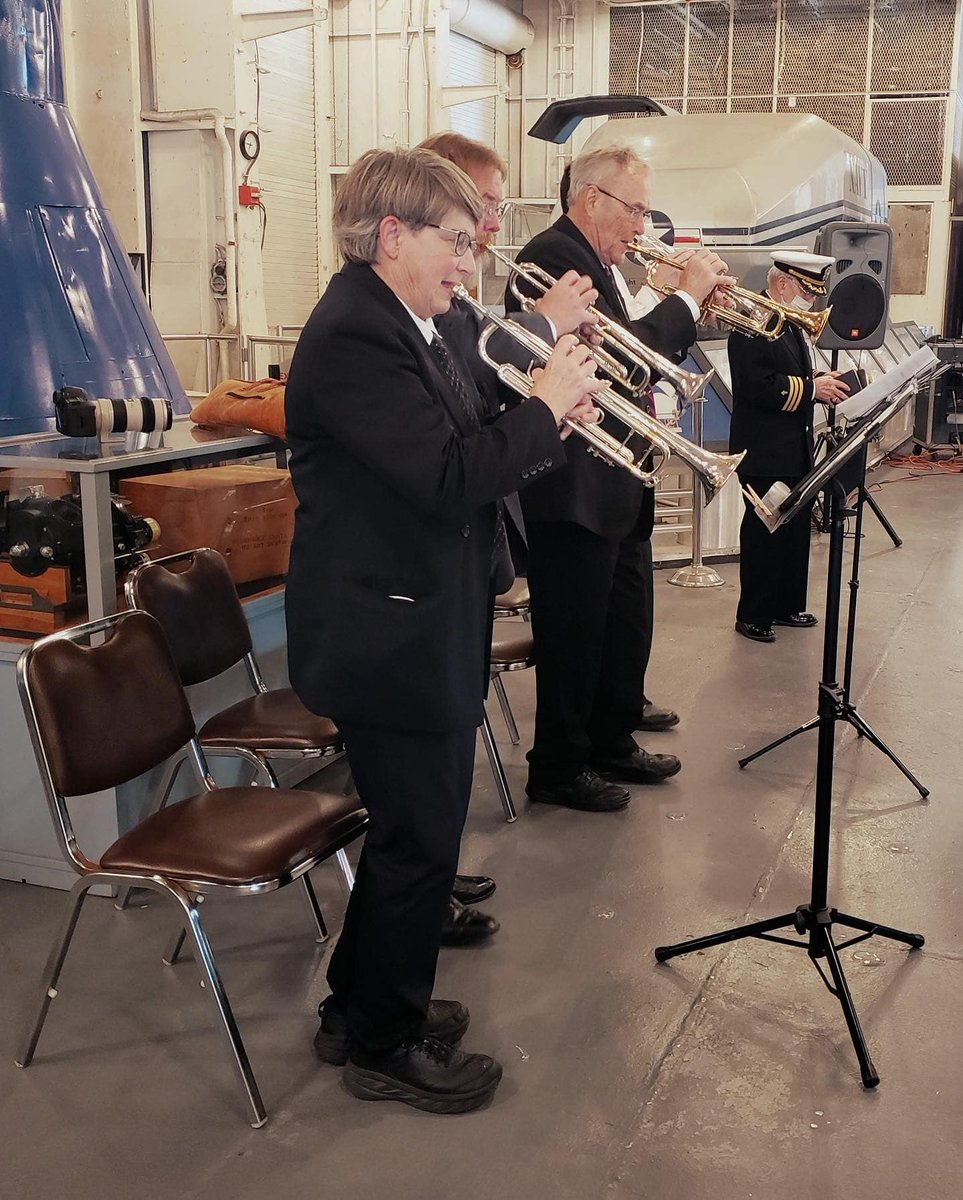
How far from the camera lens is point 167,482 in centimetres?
322

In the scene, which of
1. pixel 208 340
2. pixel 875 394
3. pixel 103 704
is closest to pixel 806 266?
pixel 875 394

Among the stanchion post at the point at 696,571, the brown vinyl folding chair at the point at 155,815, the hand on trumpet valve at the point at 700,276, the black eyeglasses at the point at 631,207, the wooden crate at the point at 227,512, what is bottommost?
the stanchion post at the point at 696,571

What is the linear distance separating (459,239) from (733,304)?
175 cm

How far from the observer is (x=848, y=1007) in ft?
8.02

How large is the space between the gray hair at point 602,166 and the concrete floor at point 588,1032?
1757 mm

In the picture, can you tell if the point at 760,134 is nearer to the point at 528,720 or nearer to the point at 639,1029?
the point at 528,720

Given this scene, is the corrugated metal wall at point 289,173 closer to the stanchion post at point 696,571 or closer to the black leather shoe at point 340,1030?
the stanchion post at point 696,571

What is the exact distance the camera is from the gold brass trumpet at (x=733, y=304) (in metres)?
3.45

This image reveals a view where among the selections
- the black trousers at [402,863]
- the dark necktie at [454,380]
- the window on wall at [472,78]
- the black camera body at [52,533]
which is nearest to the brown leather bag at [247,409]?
the black camera body at [52,533]

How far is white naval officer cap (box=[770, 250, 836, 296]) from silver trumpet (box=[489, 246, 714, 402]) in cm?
106

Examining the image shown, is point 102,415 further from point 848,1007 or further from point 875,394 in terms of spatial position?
point 848,1007

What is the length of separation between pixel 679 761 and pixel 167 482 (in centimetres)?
180

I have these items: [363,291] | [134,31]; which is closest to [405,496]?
[363,291]

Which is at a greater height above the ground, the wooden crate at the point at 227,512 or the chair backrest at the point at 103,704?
the wooden crate at the point at 227,512
